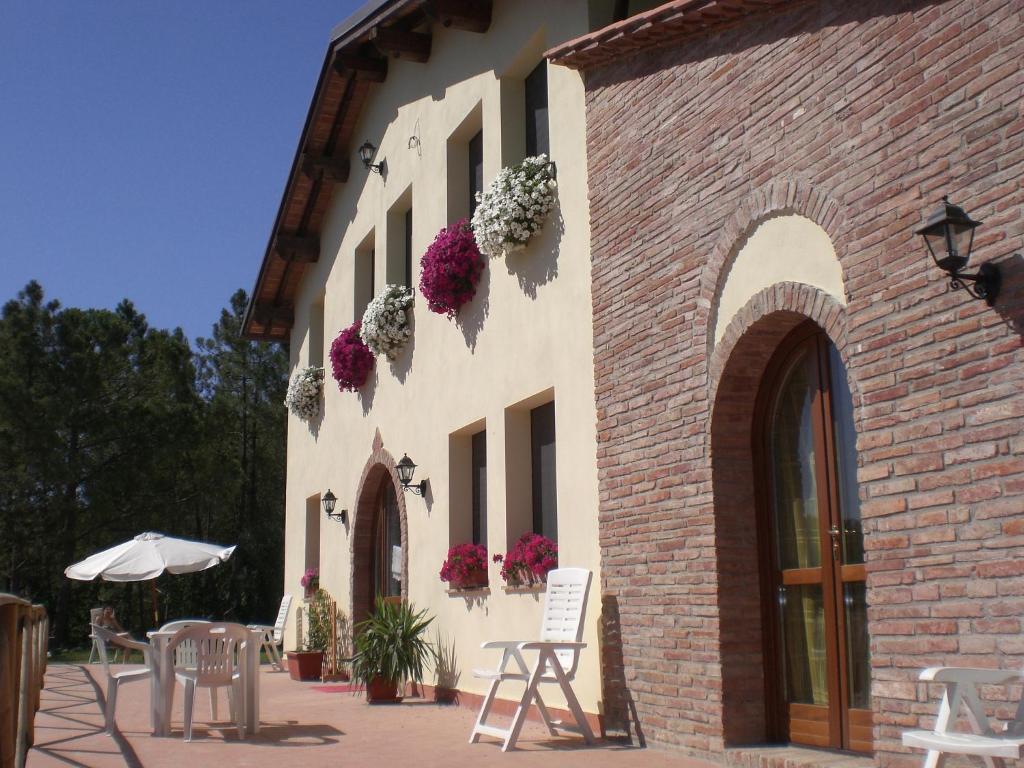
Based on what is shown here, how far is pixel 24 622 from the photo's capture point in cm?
421

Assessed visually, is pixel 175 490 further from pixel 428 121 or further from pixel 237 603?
pixel 428 121

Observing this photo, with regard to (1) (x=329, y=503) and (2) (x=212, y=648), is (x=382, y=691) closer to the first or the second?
(2) (x=212, y=648)

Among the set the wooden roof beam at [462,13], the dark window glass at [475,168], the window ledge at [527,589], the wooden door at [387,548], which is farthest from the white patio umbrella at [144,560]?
the wooden roof beam at [462,13]

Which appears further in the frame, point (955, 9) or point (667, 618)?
point (667, 618)

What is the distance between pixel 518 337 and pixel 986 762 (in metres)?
5.78

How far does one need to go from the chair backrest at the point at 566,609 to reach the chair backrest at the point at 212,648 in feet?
7.50

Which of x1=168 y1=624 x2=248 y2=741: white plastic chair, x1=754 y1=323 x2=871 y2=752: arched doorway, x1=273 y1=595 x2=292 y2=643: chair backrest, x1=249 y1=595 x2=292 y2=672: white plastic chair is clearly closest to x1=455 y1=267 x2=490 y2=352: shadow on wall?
x1=168 y1=624 x2=248 y2=741: white plastic chair

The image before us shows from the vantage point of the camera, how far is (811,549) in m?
6.06

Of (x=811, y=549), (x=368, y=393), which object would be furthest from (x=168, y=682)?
(x=368, y=393)

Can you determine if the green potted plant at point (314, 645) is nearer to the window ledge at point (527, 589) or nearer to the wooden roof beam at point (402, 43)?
the window ledge at point (527, 589)

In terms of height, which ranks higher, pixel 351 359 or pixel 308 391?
pixel 308 391

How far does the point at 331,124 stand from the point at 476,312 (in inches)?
228

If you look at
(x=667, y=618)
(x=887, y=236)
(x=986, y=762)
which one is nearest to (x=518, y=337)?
(x=667, y=618)

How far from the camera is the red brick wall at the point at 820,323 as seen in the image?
4543 millimetres
